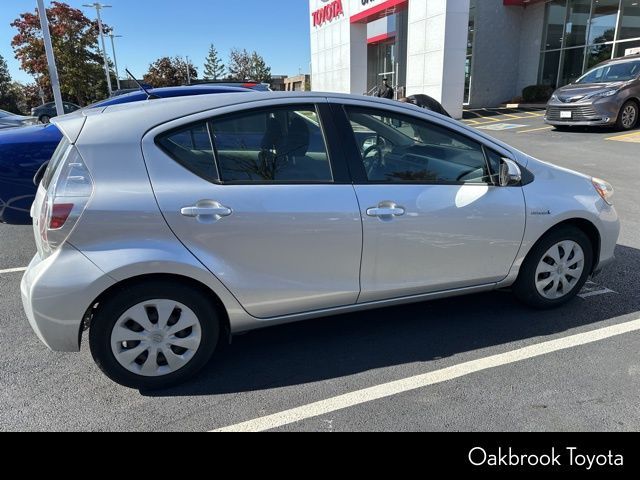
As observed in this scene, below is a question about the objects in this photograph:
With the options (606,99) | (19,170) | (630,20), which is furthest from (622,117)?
(19,170)

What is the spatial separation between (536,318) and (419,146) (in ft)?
5.06

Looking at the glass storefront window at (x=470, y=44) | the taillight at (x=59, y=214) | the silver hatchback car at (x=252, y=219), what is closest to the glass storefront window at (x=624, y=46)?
the glass storefront window at (x=470, y=44)

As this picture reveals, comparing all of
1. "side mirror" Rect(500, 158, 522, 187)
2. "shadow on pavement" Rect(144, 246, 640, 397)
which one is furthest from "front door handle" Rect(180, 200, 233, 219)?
"side mirror" Rect(500, 158, 522, 187)

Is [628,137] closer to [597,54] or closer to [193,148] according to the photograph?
[597,54]

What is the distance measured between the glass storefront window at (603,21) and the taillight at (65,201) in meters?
20.6

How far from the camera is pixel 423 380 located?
2.76 m

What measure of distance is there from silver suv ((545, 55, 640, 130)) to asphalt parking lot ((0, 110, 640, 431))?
1055cm

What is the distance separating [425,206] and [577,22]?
20733 mm

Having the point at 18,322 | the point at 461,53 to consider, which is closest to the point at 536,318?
the point at 18,322

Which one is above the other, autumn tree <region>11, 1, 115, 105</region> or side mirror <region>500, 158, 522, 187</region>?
autumn tree <region>11, 1, 115, 105</region>

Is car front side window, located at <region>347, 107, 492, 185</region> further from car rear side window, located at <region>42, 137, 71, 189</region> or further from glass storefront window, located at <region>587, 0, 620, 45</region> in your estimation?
glass storefront window, located at <region>587, 0, 620, 45</region>

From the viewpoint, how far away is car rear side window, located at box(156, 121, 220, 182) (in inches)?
99.8

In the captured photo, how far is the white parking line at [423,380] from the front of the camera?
2.45m
